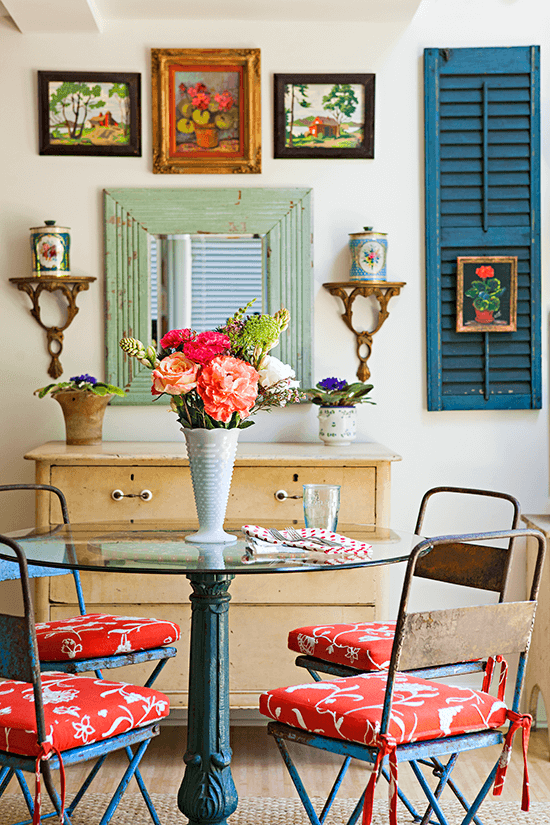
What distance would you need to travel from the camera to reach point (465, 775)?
288 cm

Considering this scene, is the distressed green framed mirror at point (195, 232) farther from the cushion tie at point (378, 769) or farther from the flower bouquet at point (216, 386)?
the cushion tie at point (378, 769)

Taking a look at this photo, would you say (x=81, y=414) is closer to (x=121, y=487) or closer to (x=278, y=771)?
(x=121, y=487)

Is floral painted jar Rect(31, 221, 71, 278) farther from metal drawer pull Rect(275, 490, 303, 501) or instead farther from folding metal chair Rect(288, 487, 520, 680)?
folding metal chair Rect(288, 487, 520, 680)

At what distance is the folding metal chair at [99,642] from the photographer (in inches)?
90.4

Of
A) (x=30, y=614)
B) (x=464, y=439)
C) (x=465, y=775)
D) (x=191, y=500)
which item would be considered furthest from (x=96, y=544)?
(x=464, y=439)

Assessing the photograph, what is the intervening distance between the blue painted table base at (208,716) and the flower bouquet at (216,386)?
6.3 inches

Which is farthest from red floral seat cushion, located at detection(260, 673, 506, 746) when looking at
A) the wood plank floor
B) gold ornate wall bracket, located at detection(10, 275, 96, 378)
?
gold ornate wall bracket, located at detection(10, 275, 96, 378)

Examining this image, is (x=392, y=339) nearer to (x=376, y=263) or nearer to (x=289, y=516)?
(x=376, y=263)

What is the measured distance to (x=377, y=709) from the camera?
1.81 metres

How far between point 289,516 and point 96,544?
3.27 feet

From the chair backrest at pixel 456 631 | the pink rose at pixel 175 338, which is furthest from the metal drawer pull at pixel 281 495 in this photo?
the chair backrest at pixel 456 631

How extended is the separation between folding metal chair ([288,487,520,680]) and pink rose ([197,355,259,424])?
0.74 meters

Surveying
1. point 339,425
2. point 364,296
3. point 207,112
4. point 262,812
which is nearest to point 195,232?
point 207,112

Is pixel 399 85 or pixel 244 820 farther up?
pixel 399 85
